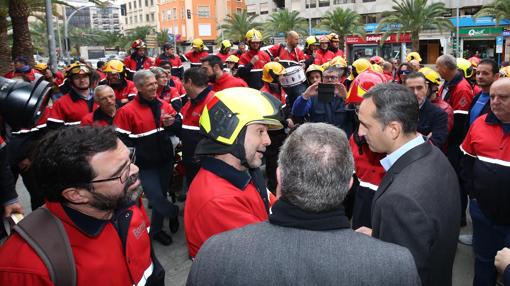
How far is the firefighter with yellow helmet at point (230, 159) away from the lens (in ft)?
6.67

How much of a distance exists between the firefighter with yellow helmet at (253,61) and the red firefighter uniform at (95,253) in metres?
8.37

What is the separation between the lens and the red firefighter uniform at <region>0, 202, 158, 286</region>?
1.72 meters

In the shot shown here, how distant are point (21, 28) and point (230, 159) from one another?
14651 mm

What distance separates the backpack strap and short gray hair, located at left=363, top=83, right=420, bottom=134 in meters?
1.78

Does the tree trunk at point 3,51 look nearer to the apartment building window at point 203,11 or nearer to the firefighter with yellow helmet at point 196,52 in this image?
the firefighter with yellow helmet at point 196,52

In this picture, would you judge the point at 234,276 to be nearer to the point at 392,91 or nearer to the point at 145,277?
the point at 145,277

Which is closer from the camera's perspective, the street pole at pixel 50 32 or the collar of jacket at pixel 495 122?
the collar of jacket at pixel 495 122

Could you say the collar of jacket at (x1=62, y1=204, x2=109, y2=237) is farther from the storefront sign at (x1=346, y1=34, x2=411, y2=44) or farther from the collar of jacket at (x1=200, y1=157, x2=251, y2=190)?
the storefront sign at (x1=346, y1=34, x2=411, y2=44)

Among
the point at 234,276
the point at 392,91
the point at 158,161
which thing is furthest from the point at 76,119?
the point at 234,276

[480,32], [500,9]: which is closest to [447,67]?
[500,9]

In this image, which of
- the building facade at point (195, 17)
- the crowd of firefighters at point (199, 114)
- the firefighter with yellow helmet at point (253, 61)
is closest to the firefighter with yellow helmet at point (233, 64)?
the firefighter with yellow helmet at point (253, 61)

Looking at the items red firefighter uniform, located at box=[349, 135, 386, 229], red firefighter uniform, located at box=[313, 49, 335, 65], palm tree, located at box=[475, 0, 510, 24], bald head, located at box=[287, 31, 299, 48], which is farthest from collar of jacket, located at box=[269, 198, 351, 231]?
palm tree, located at box=[475, 0, 510, 24]

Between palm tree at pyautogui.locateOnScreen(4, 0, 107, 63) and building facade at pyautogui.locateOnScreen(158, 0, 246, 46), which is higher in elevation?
building facade at pyautogui.locateOnScreen(158, 0, 246, 46)

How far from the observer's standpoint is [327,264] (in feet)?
4.46
